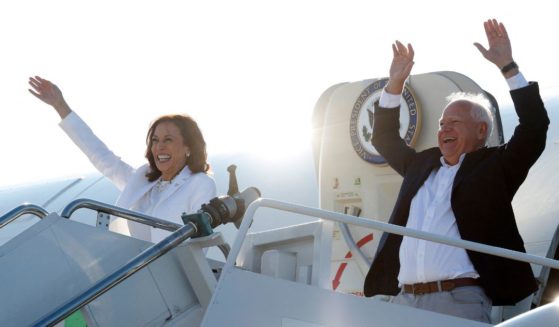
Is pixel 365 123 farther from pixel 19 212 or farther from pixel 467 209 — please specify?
pixel 19 212

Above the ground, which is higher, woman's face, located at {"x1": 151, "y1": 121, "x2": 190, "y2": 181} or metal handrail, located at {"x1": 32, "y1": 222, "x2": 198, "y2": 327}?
woman's face, located at {"x1": 151, "y1": 121, "x2": 190, "y2": 181}

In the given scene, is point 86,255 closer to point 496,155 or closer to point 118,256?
point 118,256

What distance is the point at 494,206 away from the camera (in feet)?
19.4

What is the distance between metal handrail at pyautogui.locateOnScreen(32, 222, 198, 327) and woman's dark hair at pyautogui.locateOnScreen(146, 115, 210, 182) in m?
2.05

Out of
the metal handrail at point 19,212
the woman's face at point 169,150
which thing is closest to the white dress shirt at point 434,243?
the woman's face at point 169,150

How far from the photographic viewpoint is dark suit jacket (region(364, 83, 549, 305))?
5.70m

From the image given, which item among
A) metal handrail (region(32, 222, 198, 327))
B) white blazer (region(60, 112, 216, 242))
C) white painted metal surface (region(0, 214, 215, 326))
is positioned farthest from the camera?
white blazer (region(60, 112, 216, 242))

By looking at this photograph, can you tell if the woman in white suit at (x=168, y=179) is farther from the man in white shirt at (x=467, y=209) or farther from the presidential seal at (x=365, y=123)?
the presidential seal at (x=365, y=123)

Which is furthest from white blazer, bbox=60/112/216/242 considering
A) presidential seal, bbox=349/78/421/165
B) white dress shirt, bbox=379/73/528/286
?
presidential seal, bbox=349/78/421/165

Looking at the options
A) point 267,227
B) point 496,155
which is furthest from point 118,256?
point 267,227

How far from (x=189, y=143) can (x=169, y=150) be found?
0.16 meters

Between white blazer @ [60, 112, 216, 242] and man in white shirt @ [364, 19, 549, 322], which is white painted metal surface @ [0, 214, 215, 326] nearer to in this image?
white blazer @ [60, 112, 216, 242]

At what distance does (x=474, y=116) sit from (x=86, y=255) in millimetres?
2581

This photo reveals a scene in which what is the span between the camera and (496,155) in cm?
601
